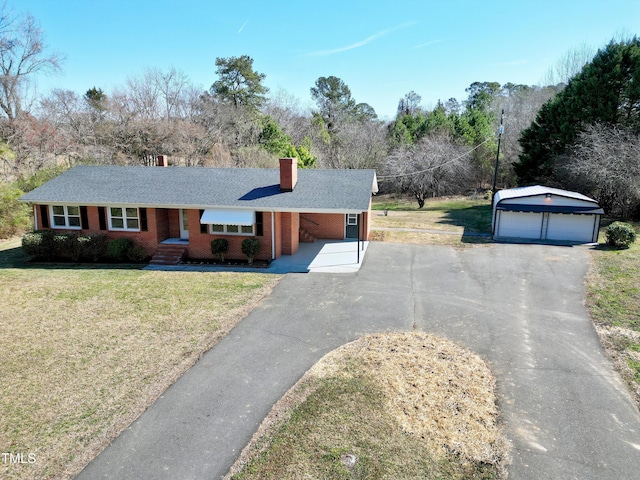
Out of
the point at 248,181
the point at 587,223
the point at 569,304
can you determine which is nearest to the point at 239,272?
the point at 248,181

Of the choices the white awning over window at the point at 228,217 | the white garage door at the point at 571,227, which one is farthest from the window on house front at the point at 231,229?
the white garage door at the point at 571,227

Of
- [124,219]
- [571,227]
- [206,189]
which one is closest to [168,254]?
[124,219]

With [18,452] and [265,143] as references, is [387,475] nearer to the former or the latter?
[18,452]

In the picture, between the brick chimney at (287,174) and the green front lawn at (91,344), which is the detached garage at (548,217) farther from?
the green front lawn at (91,344)

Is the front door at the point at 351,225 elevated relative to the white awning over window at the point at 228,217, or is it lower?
lower

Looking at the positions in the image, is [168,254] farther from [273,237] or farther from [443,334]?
[443,334]

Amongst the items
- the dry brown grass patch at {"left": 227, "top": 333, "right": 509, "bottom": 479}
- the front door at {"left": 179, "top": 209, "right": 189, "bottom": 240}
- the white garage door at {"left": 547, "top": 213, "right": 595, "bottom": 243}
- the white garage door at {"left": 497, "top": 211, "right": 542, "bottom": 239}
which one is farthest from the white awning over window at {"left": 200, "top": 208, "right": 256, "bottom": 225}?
the white garage door at {"left": 547, "top": 213, "right": 595, "bottom": 243}

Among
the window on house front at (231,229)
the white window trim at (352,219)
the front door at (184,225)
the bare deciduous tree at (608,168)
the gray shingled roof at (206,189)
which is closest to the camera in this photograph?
the gray shingled roof at (206,189)
